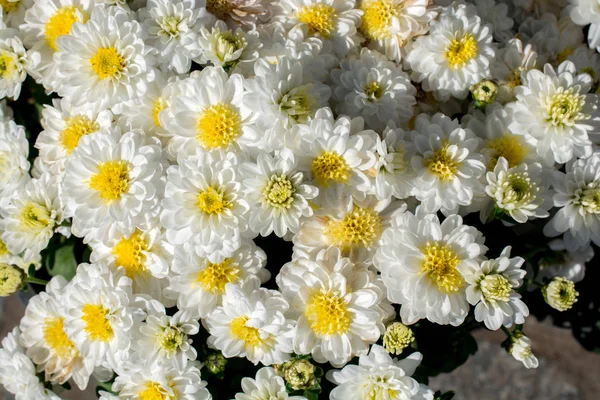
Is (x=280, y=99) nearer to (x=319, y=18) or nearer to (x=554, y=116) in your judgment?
(x=319, y=18)

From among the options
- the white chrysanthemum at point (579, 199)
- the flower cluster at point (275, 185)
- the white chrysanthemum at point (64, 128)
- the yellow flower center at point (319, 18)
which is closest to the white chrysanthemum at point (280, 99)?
the flower cluster at point (275, 185)

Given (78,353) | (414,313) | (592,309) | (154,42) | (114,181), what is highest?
(154,42)

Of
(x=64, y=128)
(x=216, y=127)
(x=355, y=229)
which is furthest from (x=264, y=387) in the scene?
(x=64, y=128)

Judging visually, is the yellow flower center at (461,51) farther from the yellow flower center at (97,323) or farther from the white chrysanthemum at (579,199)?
the yellow flower center at (97,323)

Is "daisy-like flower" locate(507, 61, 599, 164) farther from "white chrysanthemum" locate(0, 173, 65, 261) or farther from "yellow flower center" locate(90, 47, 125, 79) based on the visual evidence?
"white chrysanthemum" locate(0, 173, 65, 261)

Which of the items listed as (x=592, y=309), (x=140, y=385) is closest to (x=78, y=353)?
(x=140, y=385)

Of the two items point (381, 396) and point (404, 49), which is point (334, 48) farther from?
point (381, 396)
